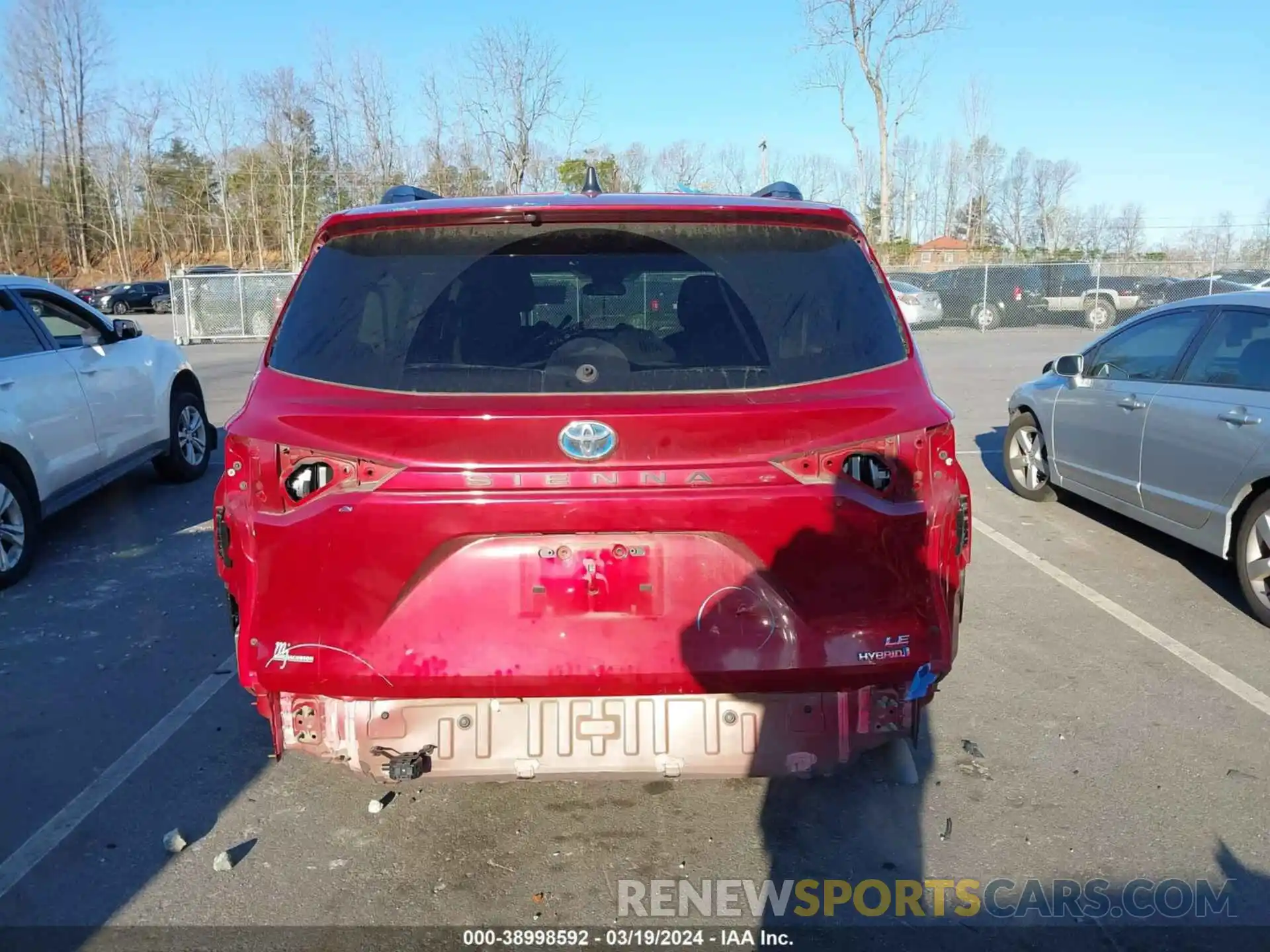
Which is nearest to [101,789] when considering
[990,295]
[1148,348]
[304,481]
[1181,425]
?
[304,481]

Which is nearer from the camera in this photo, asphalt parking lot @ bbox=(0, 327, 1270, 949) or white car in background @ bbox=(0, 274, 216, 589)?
asphalt parking lot @ bbox=(0, 327, 1270, 949)

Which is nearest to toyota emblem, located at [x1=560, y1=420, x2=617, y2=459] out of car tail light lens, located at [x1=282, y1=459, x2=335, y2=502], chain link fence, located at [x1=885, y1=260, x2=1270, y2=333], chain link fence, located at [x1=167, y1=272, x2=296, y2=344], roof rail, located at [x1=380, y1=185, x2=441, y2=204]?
car tail light lens, located at [x1=282, y1=459, x2=335, y2=502]

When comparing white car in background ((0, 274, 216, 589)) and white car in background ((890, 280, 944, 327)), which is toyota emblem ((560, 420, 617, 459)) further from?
white car in background ((890, 280, 944, 327))

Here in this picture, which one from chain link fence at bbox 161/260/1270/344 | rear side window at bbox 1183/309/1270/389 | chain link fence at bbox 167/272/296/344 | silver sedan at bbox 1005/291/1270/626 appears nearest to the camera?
silver sedan at bbox 1005/291/1270/626

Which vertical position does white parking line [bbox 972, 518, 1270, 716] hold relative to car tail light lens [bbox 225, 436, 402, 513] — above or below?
below

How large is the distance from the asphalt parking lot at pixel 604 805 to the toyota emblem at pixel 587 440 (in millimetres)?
1342

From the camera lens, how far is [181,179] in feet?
219

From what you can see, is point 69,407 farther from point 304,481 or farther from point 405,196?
point 304,481

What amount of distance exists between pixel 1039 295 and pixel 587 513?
92.7 feet

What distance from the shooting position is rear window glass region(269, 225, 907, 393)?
9.46 feet

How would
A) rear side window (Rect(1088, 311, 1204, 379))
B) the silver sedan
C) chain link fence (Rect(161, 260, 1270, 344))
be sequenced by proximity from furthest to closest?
chain link fence (Rect(161, 260, 1270, 344)) → rear side window (Rect(1088, 311, 1204, 379)) → the silver sedan

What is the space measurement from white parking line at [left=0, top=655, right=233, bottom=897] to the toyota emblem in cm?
221

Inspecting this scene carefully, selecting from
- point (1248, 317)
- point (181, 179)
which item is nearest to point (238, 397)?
point (1248, 317)

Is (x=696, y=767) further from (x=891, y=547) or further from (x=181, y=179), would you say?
(x=181, y=179)
